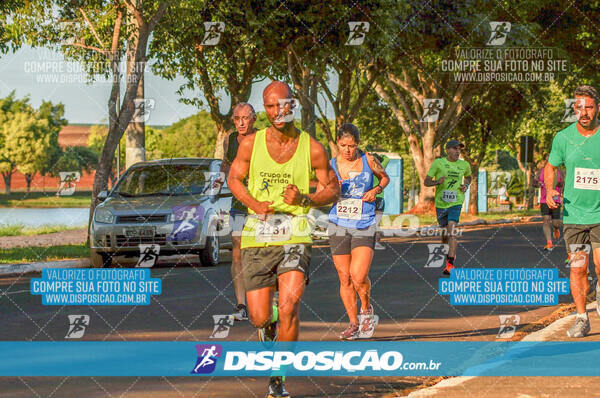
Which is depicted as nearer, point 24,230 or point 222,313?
point 222,313

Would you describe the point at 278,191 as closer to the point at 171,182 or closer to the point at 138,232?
the point at 138,232

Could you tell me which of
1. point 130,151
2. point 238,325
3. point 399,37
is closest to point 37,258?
point 130,151

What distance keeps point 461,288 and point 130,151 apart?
36.7 feet

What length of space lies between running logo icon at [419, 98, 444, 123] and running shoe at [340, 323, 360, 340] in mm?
29411

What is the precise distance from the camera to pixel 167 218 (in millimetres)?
15805

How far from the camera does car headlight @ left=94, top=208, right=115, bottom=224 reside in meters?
15.9

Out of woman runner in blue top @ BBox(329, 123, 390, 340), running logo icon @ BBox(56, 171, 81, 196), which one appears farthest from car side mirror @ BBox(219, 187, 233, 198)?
woman runner in blue top @ BBox(329, 123, 390, 340)

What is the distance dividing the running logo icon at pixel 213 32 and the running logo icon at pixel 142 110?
3.36 metres

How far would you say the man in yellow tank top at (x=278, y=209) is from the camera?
609 cm

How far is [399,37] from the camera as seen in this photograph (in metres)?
29.1

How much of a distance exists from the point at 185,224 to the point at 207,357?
26.9 feet

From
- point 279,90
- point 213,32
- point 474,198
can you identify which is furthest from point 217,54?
point 474,198

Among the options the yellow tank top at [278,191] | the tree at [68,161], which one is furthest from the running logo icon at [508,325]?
the tree at [68,161]

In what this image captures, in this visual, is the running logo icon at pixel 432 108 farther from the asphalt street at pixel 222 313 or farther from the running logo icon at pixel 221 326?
the running logo icon at pixel 221 326
